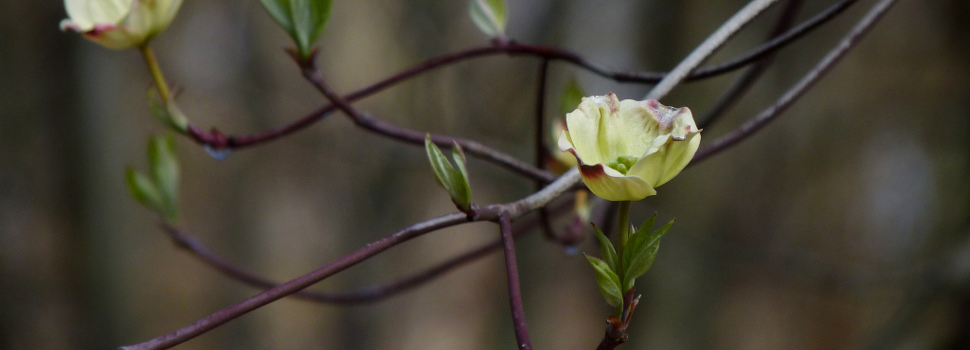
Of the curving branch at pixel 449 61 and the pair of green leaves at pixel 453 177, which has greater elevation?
the curving branch at pixel 449 61

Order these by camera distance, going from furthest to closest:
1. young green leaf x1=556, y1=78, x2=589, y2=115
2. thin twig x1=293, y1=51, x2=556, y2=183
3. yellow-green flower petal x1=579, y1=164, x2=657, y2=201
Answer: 1. young green leaf x1=556, y1=78, x2=589, y2=115
2. thin twig x1=293, y1=51, x2=556, y2=183
3. yellow-green flower petal x1=579, y1=164, x2=657, y2=201

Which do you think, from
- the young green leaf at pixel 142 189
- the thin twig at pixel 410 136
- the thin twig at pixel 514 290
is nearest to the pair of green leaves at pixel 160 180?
the young green leaf at pixel 142 189

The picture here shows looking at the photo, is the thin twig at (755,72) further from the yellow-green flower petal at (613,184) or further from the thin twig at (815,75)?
the yellow-green flower petal at (613,184)

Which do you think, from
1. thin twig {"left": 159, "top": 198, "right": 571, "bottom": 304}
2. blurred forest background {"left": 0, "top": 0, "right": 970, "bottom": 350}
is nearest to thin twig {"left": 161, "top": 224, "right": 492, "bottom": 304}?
thin twig {"left": 159, "top": 198, "right": 571, "bottom": 304}

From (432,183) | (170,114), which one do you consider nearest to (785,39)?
(170,114)

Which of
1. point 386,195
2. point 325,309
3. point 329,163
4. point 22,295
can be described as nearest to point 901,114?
point 386,195

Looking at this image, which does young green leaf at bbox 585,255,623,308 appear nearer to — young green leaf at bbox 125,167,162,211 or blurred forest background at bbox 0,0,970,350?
young green leaf at bbox 125,167,162,211
